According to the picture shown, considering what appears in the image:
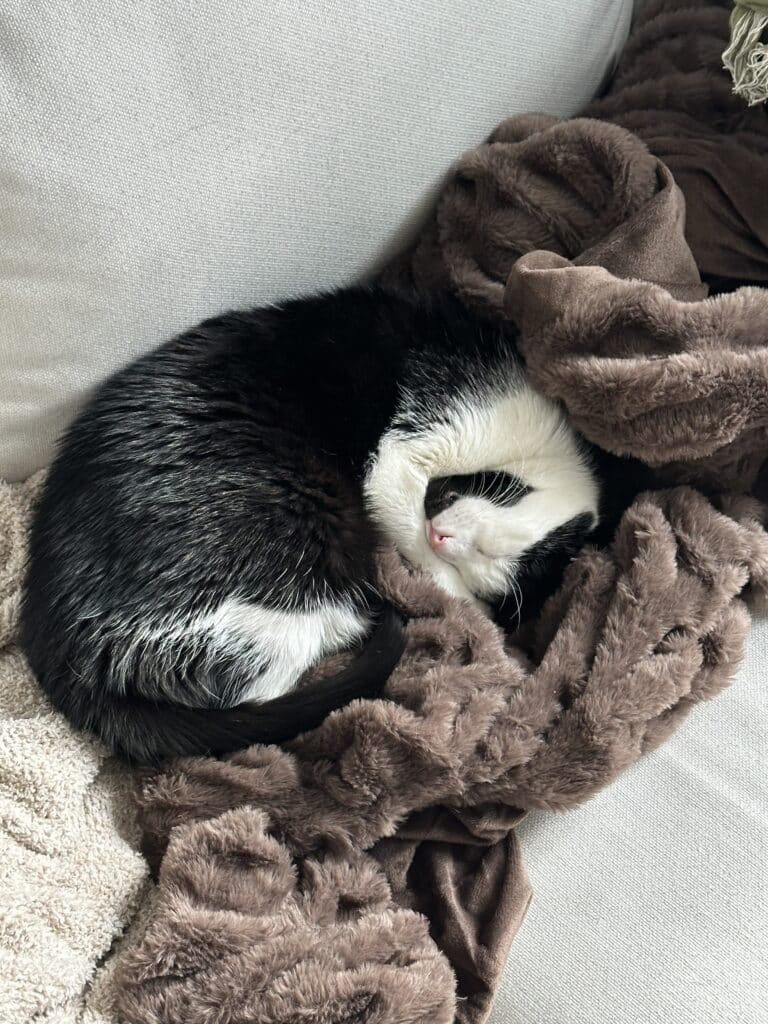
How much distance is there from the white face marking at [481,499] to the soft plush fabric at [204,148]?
28cm

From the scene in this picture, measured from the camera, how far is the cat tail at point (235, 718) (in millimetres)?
914

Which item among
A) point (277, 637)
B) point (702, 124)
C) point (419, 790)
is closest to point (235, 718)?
point (277, 637)

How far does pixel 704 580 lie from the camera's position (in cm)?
101

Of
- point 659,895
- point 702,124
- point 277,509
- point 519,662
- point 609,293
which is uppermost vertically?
point 702,124

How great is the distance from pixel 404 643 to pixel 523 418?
0.37m

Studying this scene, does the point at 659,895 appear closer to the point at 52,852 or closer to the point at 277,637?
the point at 277,637

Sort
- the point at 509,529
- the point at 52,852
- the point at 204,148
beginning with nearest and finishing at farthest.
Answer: the point at 52,852 → the point at 204,148 → the point at 509,529

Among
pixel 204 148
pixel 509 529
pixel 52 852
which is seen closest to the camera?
pixel 52 852

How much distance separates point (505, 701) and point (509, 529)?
10.2 inches

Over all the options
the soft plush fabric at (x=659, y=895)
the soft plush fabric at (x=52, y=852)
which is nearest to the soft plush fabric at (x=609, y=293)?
the soft plush fabric at (x=659, y=895)

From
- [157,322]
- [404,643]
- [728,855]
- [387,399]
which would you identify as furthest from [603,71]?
[728,855]

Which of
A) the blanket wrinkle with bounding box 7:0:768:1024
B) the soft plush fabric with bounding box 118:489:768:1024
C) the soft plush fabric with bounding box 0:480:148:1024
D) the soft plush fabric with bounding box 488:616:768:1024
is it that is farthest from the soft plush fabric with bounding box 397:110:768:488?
the soft plush fabric with bounding box 0:480:148:1024

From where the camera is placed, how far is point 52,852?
84 centimetres

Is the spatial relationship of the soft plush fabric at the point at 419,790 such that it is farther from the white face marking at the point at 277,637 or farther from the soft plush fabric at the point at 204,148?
the soft plush fabric at the point at 204,148
